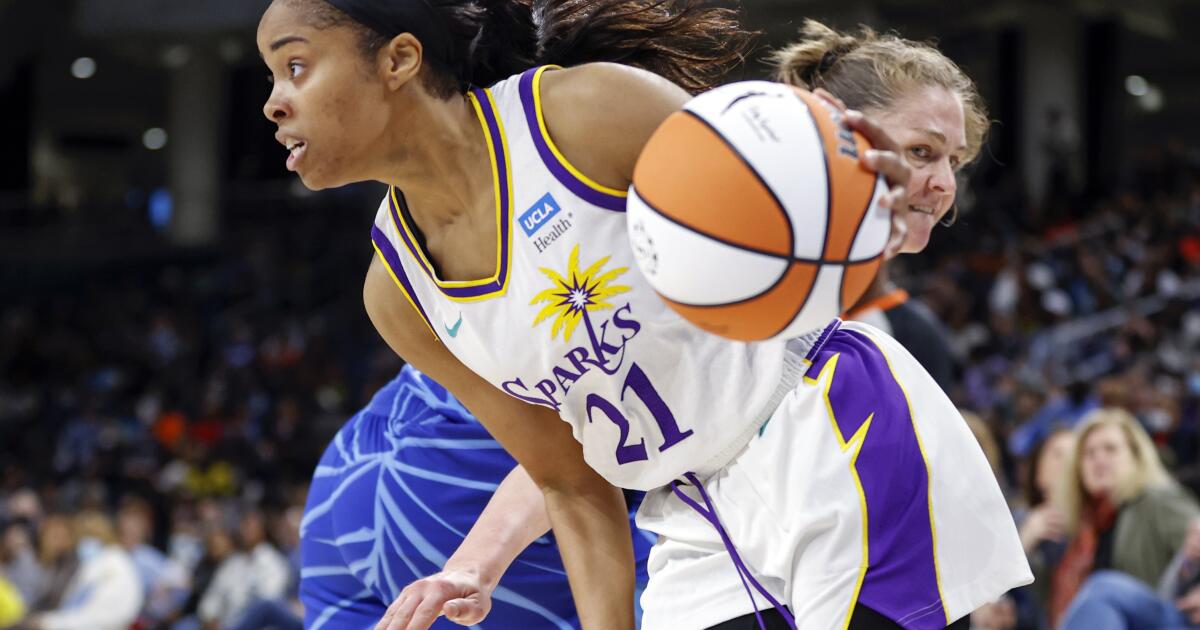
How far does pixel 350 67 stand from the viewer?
220 centimetres

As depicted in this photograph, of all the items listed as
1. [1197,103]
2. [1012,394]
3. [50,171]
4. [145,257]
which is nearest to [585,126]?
[1012,394]

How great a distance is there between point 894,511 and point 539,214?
0.68 m

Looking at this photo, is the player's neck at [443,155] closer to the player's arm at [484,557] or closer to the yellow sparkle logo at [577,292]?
the yellow sparkle logo at [577,292]

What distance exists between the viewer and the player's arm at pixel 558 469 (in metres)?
2.50

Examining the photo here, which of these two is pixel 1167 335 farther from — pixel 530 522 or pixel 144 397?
pixel 144 397

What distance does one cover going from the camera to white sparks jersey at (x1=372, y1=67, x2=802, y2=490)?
217 cm

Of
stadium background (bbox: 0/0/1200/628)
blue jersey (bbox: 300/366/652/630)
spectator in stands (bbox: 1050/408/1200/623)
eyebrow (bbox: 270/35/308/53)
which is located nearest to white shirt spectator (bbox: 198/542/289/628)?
stadium background (bbox: 0/0/1200/628)

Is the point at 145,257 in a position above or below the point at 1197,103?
below

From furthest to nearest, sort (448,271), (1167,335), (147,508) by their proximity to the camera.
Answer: (147,508) < (1167,335) < (448,271)

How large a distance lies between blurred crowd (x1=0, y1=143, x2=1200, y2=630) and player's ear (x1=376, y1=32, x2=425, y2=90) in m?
3.24

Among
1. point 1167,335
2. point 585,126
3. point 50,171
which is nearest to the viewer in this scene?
point 585,126

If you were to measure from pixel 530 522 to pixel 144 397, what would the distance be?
15.8 meters

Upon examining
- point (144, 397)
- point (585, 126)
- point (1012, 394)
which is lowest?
point (144, 397)

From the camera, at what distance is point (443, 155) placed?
2281 millimetres
